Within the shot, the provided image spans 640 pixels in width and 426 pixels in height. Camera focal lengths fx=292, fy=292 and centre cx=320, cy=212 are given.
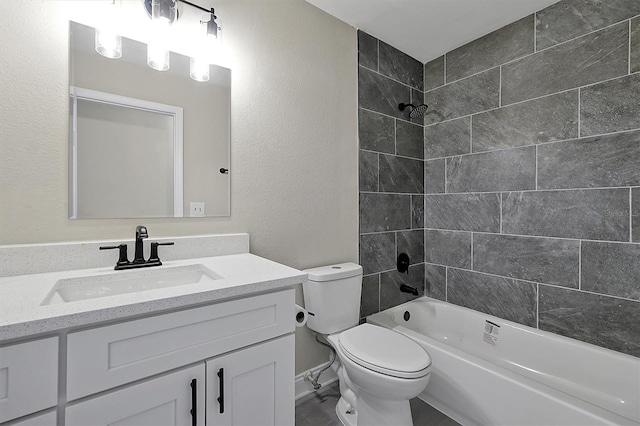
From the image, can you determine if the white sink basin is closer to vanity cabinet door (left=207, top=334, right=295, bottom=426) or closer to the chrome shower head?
vanity cabinet door (left=207, top=334, right=295, bottom=426)

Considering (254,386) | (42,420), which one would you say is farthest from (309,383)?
(42,420)

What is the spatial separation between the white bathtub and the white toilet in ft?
0.93

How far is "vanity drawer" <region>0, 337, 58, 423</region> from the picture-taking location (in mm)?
642

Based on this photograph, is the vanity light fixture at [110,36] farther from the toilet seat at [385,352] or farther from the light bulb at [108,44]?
the toilet seat at [385,352]

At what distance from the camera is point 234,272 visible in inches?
43.9

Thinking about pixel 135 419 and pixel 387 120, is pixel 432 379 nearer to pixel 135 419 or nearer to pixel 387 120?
pixel 135 419

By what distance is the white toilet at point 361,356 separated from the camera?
1.27 metres

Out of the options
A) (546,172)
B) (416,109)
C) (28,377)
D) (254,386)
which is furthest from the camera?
(416,109)

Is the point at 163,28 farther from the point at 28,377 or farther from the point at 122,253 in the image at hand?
the point at 28,377

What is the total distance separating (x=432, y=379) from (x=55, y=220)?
194cm

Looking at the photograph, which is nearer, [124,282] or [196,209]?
[124,282]

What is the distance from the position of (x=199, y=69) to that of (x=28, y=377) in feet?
4.37

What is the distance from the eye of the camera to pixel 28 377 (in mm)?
668

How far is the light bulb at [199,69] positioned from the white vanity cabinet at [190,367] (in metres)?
1.13
